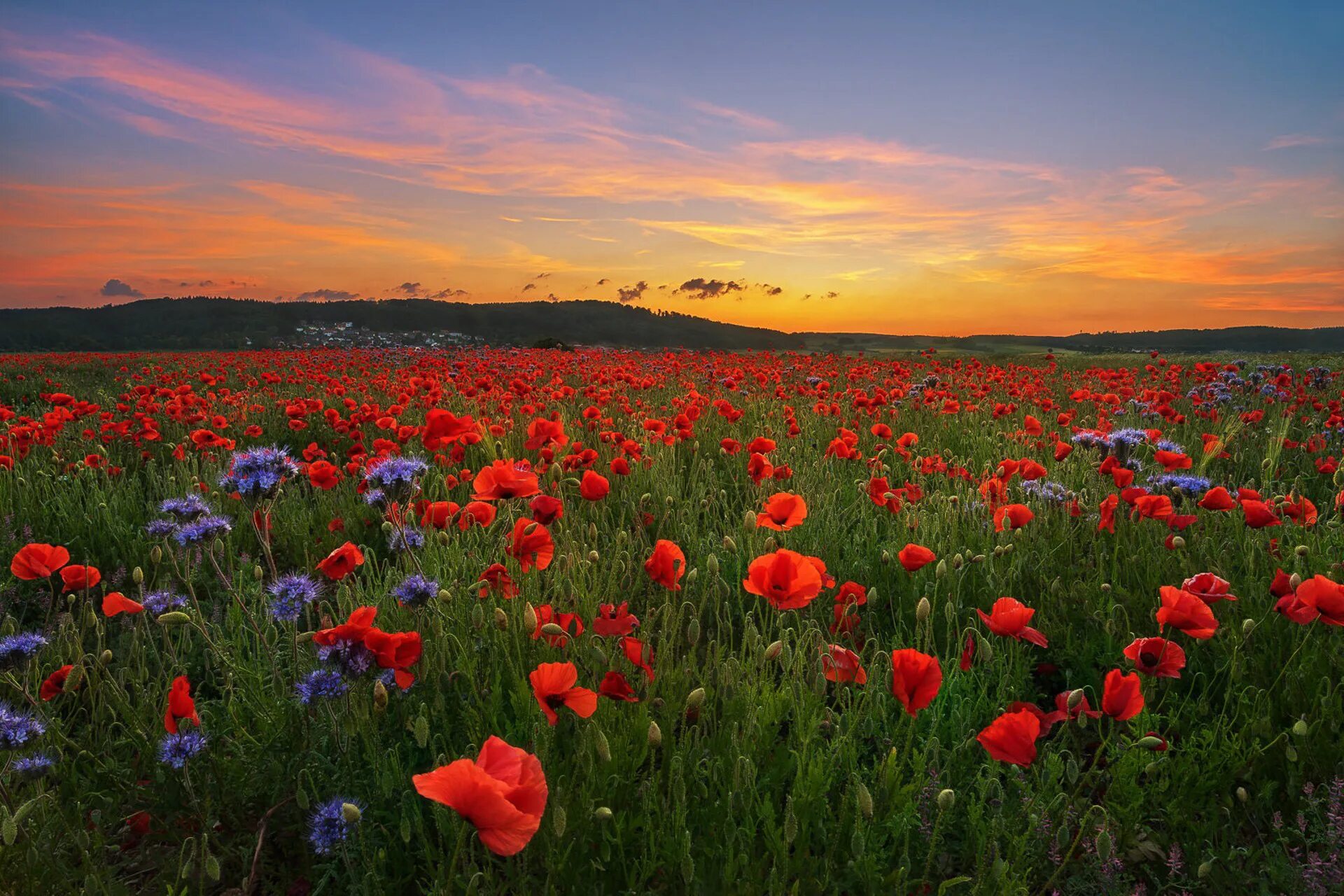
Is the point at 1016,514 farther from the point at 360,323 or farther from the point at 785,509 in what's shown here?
the point at 360,323

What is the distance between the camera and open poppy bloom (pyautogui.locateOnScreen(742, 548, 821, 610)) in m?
1.83

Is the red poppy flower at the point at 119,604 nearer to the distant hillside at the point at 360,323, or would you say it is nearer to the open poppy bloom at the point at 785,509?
the open poppy bloom at the point at 785,509

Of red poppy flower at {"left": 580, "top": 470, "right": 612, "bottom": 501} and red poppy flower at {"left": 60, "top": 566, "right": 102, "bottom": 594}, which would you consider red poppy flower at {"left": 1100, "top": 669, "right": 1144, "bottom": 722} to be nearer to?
red poppy flower at {"left": 580, "top": 470, "right": 612, "bottom": 501}

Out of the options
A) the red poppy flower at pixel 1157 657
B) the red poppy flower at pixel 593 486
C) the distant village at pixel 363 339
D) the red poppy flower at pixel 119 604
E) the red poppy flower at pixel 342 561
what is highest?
the distant village at pixel 363 339

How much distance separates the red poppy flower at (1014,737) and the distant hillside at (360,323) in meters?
49.2

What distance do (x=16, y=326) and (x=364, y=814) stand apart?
3162 inches

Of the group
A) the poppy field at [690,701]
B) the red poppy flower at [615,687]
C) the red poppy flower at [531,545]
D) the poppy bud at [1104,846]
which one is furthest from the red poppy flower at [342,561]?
the poppy bud at [1104,846]

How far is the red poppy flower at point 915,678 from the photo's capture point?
5.38ft

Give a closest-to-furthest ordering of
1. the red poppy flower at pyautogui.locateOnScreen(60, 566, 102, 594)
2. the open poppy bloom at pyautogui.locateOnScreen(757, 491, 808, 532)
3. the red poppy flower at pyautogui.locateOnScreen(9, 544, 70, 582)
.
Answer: the red poppy flower at pyautogui.locateOnScreen(9, 544, 70, 582)
the open poppy bloom at pyautogui.locateOnScreen(757, 491, 808, 532)
the red poppy flower at pyautogui.locateOnScreen(60, 566, 102, 594)

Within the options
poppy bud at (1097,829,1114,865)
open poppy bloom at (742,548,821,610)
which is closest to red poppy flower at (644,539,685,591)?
open poppy bloom at (742,548,821,610)

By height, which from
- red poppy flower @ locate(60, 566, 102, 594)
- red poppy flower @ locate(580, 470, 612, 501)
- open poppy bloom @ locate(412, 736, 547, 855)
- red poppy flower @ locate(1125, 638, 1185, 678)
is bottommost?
red poppy flower @ locate(60, 566, 102, 594)

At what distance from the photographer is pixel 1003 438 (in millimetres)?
6250

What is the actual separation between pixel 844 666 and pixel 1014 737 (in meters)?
0.50

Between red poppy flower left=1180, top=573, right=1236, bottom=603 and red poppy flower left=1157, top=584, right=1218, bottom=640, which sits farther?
red poppy flower left=1180, top=573, right=1236, bottom=603
